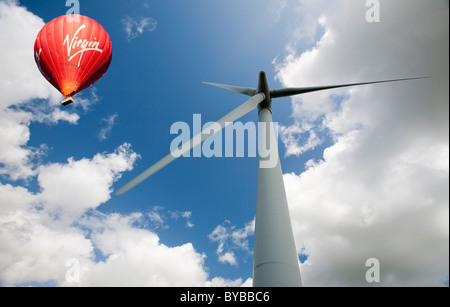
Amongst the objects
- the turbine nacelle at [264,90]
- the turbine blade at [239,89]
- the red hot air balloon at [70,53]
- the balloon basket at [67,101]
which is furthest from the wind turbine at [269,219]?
the red hot air balloon at [70,53]

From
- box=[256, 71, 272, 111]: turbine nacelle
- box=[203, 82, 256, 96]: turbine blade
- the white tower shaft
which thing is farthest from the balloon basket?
the white tower shaft

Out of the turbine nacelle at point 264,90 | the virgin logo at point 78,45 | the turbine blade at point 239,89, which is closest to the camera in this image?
the turbine nacelle at point 264,90

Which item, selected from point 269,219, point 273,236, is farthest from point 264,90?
point 273,236

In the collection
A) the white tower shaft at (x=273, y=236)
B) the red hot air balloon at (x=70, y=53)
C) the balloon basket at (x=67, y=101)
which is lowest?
the white tower shaft at (x=273, y=236)

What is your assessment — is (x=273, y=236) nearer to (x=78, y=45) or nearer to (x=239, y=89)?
(x=239, y=89)

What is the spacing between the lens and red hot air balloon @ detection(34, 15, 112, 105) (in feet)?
85.2

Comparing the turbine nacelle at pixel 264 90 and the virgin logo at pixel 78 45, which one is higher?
the virgin logo at pixel 78 45

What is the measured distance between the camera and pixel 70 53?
2597 cm

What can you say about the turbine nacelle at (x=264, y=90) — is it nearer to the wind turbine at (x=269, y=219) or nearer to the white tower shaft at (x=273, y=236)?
the wind turbine at (x=269, y=219)

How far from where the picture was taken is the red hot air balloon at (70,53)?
25969mm

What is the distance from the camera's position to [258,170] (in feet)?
51.8

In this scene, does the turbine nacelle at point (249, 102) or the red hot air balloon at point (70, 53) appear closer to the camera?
the turbine nacelle at point (249, 102)

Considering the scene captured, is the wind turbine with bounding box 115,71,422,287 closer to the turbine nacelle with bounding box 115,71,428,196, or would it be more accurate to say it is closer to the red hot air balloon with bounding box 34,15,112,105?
the turbine nacelle with bounding box 115,71,428,196
